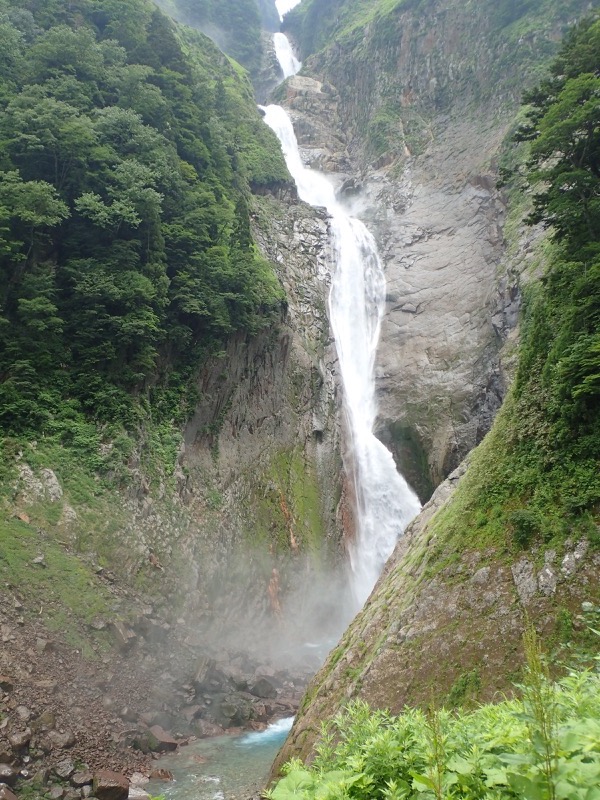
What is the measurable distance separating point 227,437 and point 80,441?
7.39 meters

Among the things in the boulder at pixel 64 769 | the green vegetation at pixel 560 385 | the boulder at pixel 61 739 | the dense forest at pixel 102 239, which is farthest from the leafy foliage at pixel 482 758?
the dense forest at pixel 102 239

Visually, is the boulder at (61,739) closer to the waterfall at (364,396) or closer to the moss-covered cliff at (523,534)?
the moss-covered cliff at (523,534)

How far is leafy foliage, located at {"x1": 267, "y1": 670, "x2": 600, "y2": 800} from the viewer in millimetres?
2127

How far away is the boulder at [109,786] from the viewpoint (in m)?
10.3

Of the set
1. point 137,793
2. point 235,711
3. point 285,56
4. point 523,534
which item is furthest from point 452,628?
point 285,56

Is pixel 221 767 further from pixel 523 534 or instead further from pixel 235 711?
pixel 523 534

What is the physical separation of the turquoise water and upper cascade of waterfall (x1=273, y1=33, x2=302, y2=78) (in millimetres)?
78227

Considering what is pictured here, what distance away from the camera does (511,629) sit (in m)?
8.40

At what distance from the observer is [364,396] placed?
32.9m

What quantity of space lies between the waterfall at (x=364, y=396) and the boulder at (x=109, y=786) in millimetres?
16596

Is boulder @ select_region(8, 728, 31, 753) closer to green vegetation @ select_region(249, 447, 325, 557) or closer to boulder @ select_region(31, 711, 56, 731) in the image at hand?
boulder @ select_region(31, 711, 56, 731)

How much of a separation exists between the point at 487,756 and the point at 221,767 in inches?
485

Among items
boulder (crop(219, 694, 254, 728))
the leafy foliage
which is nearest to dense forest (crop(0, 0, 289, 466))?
boulder (crop(219, 694, 254, 728))

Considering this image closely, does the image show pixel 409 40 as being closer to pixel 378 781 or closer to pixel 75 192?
pixel 75 192
